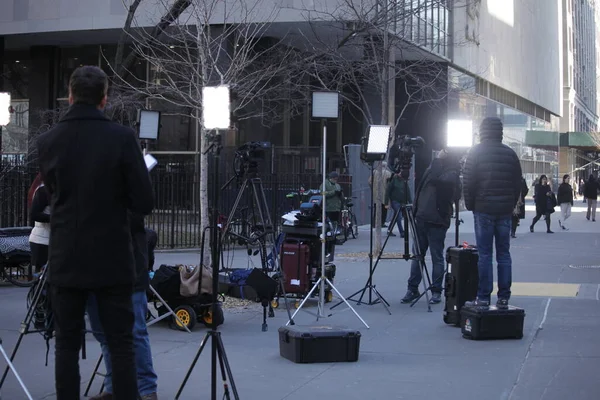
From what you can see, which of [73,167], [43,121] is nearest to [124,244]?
[73,167]

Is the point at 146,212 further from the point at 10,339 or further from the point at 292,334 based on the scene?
the point at 10,339

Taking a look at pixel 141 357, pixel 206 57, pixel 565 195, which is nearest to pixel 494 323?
pixel 141 357

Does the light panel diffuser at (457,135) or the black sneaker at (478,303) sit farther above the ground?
the light panel diffuser at (457,135)

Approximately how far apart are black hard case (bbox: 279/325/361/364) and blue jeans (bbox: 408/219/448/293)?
369 cm

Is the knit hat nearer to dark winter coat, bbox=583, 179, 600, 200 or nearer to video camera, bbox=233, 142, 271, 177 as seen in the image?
video camera, bbox=233, 142, 271, 177

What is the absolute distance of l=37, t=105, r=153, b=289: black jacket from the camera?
464cm

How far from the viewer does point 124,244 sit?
4.74m

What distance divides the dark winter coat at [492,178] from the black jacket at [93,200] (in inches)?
216

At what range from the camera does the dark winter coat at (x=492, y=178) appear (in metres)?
9.52

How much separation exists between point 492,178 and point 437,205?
1788 millimetres

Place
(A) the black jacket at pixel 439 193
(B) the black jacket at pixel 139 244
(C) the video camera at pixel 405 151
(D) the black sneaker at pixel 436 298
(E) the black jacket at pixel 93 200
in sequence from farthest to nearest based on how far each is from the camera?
(C) the video camera at pixel 405 151 < (D) the black sneaker at pixel 436 298 < (A) the black jacket at pixel 439 193 < (B) the black jacket at pixel 139 244 < (E) the black jacket at pixel 93 200

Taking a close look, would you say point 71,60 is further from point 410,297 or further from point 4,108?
point 410,297

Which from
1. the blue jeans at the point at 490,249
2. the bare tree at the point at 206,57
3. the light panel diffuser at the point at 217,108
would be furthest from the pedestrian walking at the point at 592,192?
the light panel diffuser at the point at 217,108

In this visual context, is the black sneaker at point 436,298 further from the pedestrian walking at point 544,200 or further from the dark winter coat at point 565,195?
the dark winter coat at point 565,195
